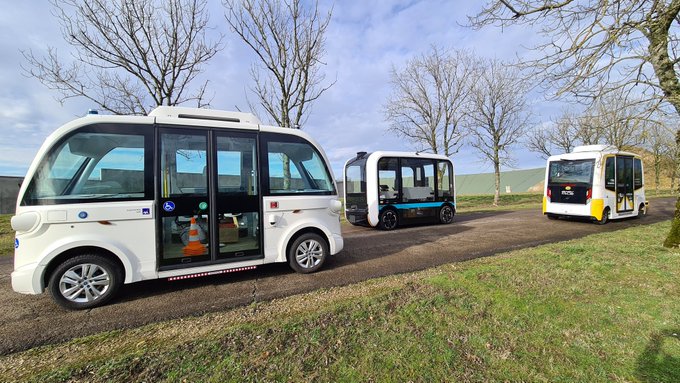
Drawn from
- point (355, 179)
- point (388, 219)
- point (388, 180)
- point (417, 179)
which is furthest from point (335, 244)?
point (417, 179)

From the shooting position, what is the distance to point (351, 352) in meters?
2.48

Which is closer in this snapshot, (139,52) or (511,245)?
(511,245)

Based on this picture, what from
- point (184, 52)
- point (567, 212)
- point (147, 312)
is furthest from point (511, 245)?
point (184, 52)

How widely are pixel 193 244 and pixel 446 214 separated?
949 cm

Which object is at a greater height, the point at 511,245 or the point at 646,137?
the point at 646,137

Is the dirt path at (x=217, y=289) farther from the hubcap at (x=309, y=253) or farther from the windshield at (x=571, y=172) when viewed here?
the windshield at (x=571, y=172)

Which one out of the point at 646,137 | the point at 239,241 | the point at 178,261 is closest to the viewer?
the point at 178,261

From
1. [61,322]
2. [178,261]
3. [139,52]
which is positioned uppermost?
[139,52]

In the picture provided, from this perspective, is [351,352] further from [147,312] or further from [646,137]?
[646,137]

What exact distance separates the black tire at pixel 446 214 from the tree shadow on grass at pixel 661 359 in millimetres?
8599

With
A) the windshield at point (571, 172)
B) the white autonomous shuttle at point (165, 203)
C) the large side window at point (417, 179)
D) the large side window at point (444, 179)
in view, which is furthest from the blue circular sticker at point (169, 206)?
the windshield at point (571, 172)

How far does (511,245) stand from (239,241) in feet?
20.0

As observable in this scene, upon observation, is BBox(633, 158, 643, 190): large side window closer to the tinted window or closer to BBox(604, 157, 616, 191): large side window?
BBox(604, 157, 616, 191): large side window

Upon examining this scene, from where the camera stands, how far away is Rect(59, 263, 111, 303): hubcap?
3639 mm
